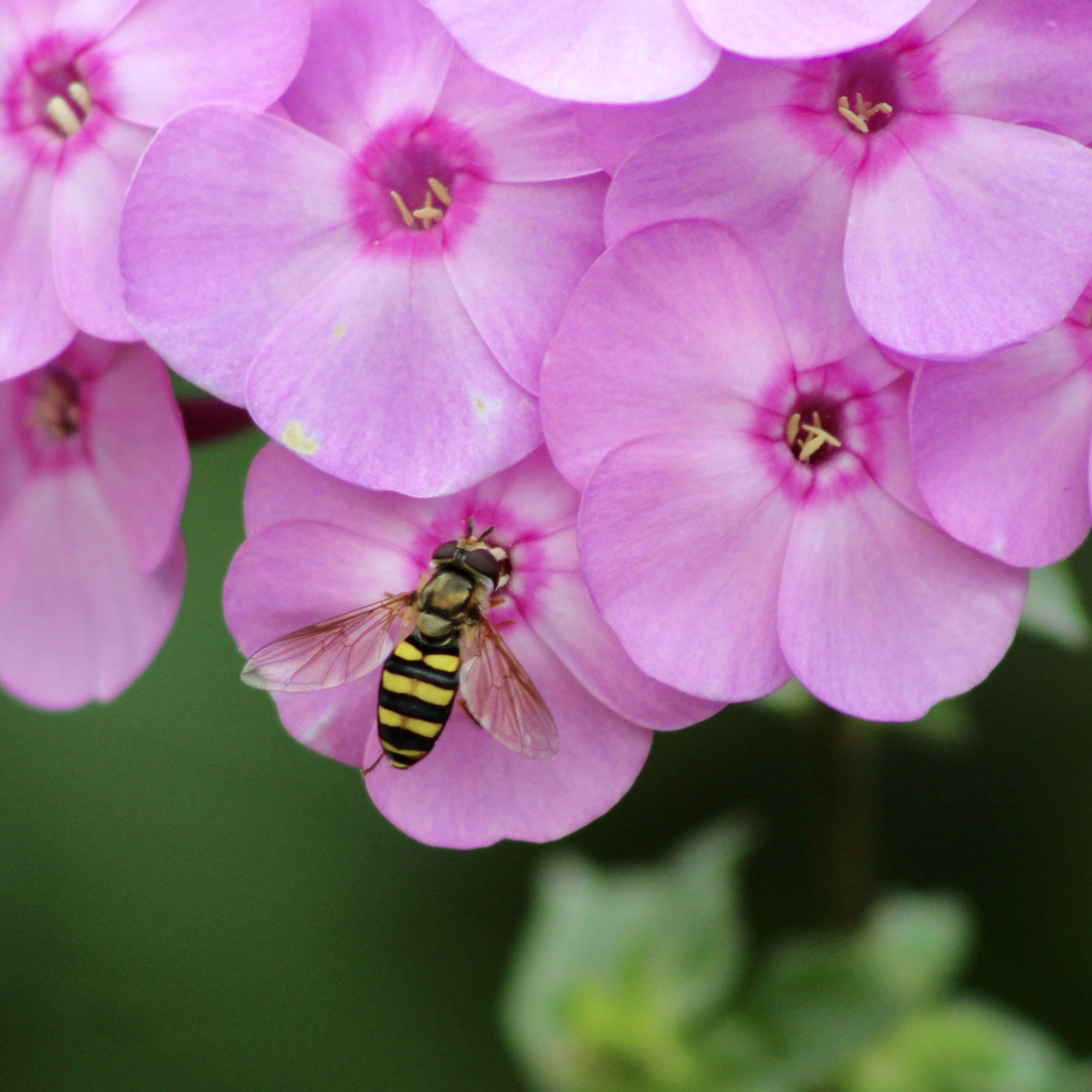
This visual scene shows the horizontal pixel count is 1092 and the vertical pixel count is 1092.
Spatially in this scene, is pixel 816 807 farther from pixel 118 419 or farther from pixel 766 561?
pixel 118 419

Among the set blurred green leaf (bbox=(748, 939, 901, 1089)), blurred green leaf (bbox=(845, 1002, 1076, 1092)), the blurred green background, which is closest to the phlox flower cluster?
blurred green leaf (bbox=(748, 939, 901, 1089))

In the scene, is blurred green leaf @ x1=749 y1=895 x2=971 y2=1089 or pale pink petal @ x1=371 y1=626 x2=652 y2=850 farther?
blurred green leaf @ x1=749 y1=895 x2=971 y2=1089

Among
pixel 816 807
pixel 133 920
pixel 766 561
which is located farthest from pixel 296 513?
pixel 133 920

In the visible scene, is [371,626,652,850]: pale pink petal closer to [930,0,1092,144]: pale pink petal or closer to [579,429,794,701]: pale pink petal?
A: [579,429,794,701]: pale pink petal

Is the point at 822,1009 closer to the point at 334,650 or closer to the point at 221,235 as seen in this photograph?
the point at 334,650

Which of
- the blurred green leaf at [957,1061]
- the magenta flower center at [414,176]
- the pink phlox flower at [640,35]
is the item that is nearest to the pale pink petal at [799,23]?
the pink phlox flower at [640,35]

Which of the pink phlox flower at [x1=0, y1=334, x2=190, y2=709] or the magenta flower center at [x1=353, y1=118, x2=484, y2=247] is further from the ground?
the magenta flower center at [x1=353, y1=118, x2=484, y2=247]

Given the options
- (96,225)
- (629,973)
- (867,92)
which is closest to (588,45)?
(867,92)
